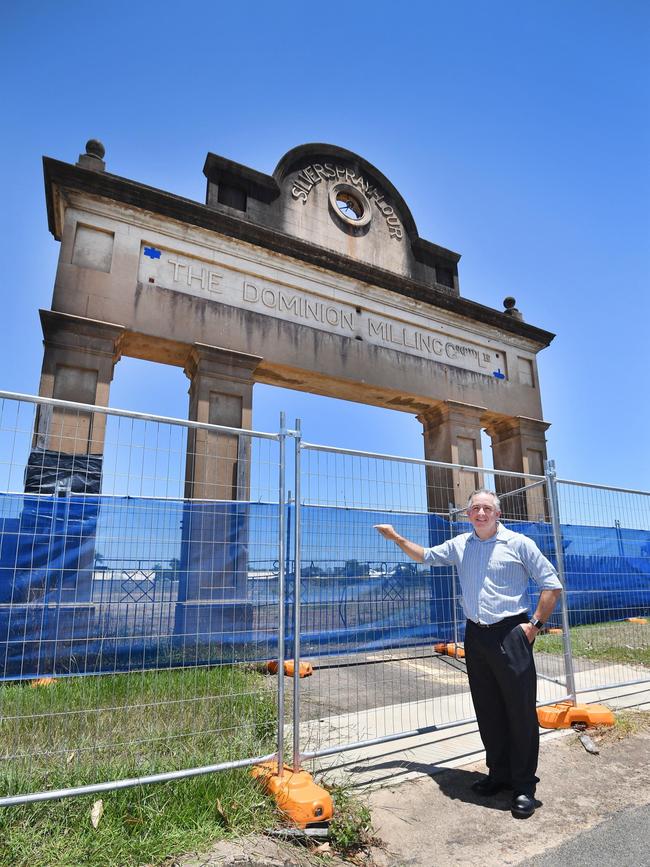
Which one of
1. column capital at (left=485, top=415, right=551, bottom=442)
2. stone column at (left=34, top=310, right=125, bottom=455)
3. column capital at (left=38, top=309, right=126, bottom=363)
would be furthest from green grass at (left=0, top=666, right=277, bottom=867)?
column capital at (left=485, top=415, right=551, bottom=442)

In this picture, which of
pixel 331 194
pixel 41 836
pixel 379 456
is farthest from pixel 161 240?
pixel 41 836

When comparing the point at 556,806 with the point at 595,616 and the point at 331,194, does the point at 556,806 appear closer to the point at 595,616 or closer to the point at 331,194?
the point at 595,616

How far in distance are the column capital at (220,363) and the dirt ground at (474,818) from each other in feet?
22.5

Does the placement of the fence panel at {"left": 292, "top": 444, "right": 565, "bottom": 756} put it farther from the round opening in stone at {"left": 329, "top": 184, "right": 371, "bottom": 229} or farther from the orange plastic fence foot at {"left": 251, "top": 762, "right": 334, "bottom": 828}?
the round opening in stone at {"left": 329, "top": 184, "right": 371, "bottom": 229}

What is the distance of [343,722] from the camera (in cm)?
479

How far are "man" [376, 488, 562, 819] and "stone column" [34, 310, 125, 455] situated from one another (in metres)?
5.58

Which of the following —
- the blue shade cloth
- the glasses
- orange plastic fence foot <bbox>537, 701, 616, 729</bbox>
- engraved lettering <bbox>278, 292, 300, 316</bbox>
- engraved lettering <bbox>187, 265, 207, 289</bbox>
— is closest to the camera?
the glasses

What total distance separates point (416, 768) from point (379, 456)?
2.35 meters

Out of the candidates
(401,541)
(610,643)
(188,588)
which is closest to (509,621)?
(401,541)

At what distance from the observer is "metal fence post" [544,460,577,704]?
16.4ft

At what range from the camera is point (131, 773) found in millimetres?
3111

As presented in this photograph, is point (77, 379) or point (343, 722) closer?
point (343, 722)

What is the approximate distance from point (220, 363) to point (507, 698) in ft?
23.2

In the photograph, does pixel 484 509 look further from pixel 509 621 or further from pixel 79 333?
pixel 79 333
